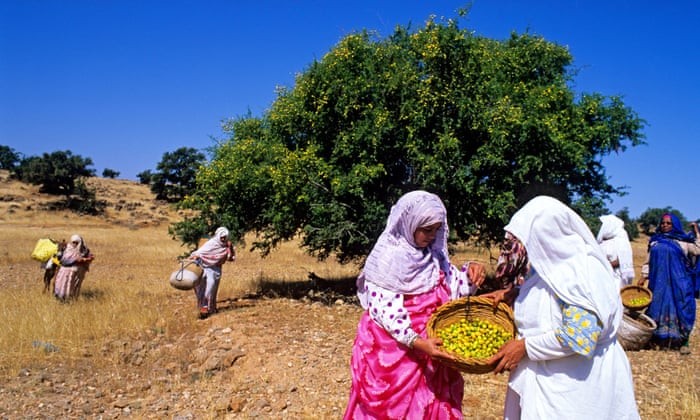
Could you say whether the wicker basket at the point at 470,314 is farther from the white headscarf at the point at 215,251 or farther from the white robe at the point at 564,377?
the white headscarf at the point at 215,251

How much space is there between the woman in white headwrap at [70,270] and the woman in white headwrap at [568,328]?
9.49 meters

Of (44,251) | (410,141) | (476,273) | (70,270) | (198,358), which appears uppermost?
(410,141)

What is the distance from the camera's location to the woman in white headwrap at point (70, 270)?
10047 mm

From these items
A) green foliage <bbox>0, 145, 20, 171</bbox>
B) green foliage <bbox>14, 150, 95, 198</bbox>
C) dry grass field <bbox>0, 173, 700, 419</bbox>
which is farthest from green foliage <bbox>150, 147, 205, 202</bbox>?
dry grass field <bbox>0, 173, 700, 419</bbox>

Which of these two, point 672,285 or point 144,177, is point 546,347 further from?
point 144,177

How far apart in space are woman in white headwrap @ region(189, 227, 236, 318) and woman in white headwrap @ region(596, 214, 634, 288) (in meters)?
6.17

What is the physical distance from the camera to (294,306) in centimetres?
1023

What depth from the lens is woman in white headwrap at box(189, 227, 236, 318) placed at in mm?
9312

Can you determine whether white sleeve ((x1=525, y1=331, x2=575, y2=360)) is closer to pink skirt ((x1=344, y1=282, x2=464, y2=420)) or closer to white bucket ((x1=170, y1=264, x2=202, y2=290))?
pink skirt ((x1=344, y1=282, x2=464, y2=420))

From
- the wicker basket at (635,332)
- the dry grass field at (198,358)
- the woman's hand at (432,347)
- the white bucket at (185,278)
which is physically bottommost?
the dry grass field at (198,358)

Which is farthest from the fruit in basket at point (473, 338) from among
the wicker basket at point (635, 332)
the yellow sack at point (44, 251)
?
the yellow sack at point (44, 251)

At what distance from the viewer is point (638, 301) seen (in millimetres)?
7359

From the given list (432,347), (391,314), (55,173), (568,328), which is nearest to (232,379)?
(391,314)

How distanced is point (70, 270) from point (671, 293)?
33.5 ft
